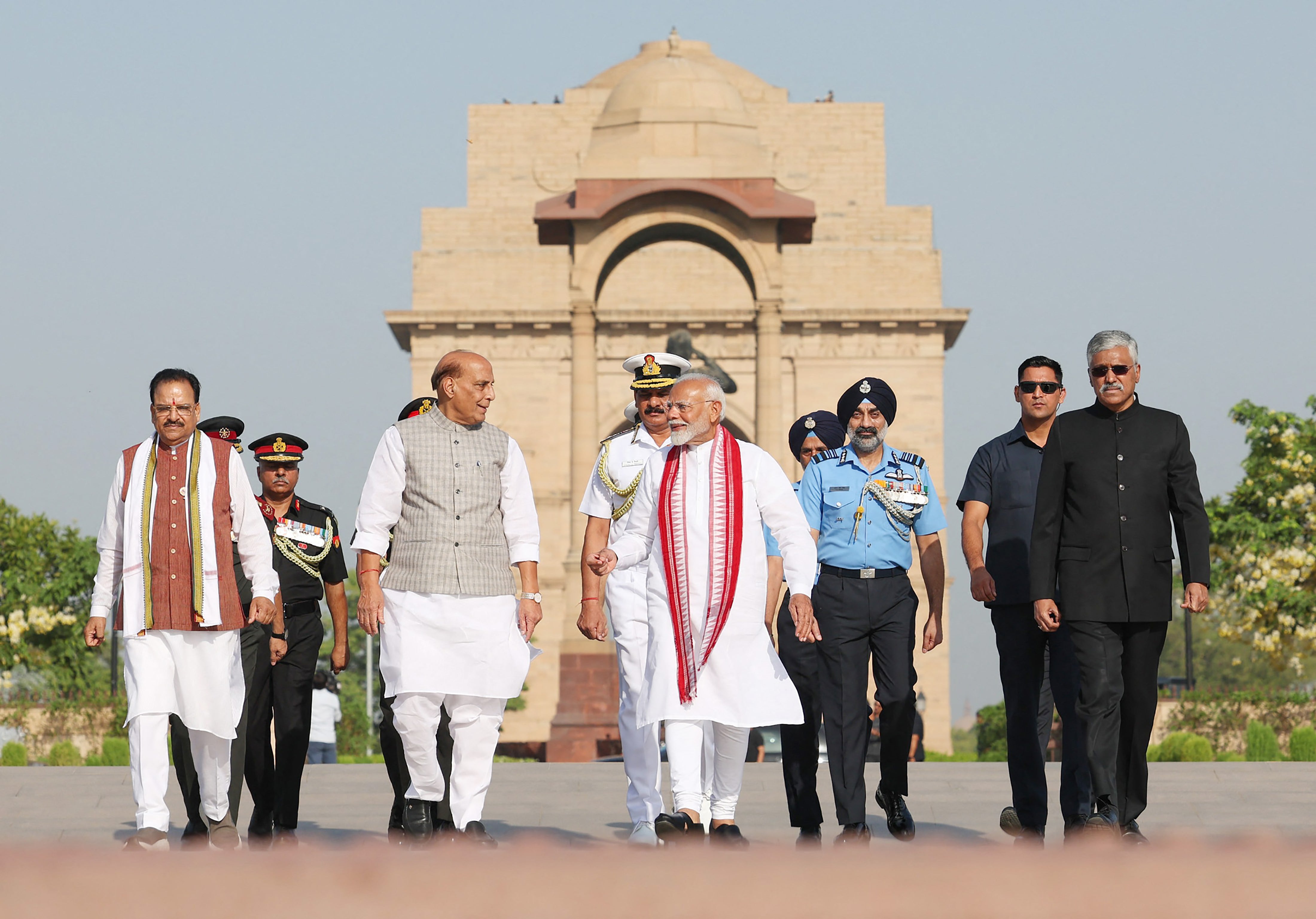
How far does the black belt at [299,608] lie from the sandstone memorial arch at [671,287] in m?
32.0

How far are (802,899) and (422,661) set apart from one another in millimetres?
4219

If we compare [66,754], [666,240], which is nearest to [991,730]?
[666,240]

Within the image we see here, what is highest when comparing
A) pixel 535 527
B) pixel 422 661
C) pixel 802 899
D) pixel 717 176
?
pixel 717 176

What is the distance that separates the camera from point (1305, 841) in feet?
14.1

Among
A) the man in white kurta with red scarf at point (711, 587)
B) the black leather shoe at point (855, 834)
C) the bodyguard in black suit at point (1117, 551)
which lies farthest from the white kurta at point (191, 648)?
the bodyguard in black suit at point (1117, 551)

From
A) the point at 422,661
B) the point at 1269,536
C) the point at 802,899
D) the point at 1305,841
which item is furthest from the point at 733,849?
the point at 1269,536

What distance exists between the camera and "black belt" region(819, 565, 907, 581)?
8531 mm

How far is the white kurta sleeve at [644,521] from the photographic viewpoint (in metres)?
7.93

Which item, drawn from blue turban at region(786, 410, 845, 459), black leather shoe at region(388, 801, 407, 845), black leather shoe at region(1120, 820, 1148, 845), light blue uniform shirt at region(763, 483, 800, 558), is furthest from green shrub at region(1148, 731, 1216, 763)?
black leather shoe at region(388, 801, 407, 845)

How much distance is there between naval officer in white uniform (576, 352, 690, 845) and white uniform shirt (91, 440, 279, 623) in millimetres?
1494

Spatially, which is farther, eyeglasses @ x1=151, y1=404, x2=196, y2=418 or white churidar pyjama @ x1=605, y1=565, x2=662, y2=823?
white churidar pyjama @ x1=605, y1=565, x2=662, y2=823

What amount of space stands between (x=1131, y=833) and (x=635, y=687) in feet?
7.57

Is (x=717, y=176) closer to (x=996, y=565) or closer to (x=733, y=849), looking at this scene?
(x=996, y=565)

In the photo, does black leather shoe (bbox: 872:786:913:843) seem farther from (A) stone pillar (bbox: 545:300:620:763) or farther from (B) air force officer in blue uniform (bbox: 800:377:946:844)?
(A) stone pillar (bbox: 545:300:620:763)
